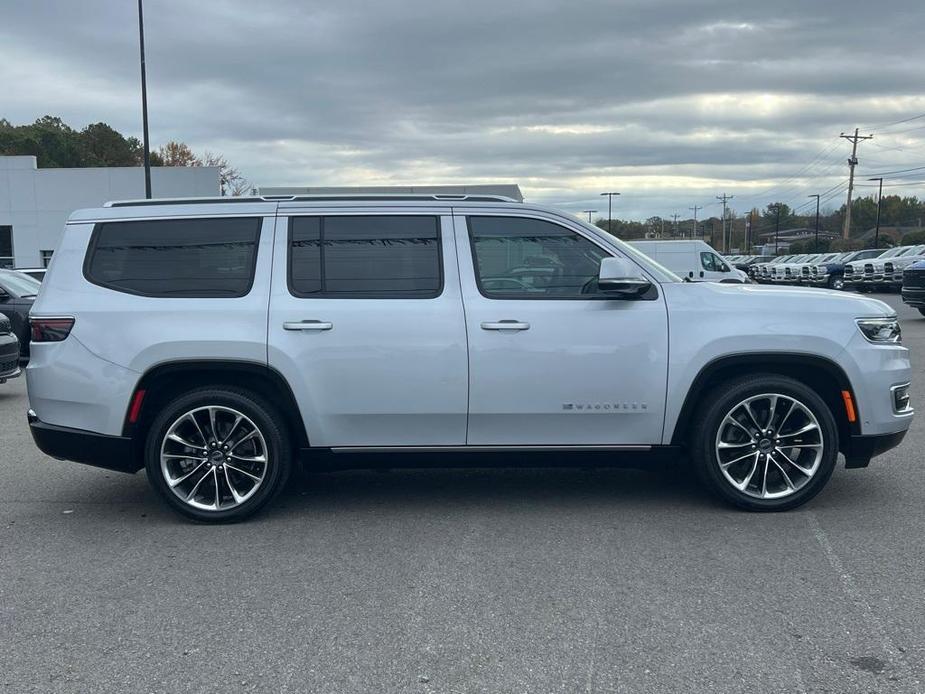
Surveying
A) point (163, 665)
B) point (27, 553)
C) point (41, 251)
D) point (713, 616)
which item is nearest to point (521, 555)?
point (713, 616)

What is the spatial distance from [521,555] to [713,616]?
120 centimetres

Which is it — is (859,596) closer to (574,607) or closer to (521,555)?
(574,607)

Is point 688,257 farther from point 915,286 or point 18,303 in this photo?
point 18,303

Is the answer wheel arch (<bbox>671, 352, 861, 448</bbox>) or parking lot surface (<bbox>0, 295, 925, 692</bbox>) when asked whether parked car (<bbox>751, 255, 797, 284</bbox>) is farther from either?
wheel arch (<bbox>671, 352, 861, 448</bbox>)

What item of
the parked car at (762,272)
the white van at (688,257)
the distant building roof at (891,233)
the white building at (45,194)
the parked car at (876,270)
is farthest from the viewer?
the distant building roof at (891,233)

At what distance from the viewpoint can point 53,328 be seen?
17.6ft

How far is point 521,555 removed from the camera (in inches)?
193

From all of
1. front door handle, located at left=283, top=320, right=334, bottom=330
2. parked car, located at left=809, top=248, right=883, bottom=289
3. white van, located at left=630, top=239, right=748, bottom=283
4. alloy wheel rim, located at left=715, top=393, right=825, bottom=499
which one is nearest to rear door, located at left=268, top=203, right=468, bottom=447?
front door handle, located at left=283, top=320, right=334, bottom=330

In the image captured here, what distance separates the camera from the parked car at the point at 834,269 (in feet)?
124

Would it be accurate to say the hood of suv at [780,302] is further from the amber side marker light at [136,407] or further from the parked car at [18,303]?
the parked car at [18,303]

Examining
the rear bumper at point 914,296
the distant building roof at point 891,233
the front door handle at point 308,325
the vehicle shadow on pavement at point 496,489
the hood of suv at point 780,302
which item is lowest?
the vehicle shadow on pavement at point 496,489

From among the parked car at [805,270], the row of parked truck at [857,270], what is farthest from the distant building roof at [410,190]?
the parked car at [805,270]

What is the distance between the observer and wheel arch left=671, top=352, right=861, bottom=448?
5.43m

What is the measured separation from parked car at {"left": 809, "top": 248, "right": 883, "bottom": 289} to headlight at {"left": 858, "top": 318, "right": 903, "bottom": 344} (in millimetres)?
33547
